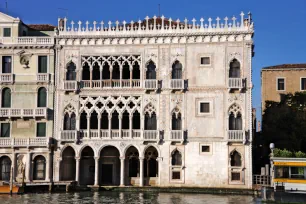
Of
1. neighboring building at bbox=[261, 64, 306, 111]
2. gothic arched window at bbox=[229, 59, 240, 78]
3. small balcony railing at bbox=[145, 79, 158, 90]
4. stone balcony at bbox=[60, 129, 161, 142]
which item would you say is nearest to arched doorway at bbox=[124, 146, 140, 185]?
stone balcony at bbox=[60, 129, 161, 142]

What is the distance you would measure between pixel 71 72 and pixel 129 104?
4251 mm

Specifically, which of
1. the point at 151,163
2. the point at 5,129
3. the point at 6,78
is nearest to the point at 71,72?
the point at 6,78

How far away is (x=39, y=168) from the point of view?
1319 inches

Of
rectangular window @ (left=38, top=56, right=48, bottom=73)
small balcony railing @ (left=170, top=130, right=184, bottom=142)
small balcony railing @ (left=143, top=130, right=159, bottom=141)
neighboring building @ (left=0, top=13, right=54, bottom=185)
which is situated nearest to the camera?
small balcony railing @ (left=170, top=130, right=184, bottom=142)

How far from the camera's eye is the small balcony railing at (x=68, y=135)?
32938 mm

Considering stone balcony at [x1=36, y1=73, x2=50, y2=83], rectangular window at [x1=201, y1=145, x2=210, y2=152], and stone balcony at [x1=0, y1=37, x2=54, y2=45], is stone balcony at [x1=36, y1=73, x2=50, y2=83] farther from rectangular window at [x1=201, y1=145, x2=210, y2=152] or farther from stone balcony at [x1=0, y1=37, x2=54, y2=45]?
rectangular window at [x1=201, y1=145, x2=210, y2=152]

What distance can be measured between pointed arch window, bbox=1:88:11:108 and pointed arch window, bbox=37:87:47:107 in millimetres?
1833

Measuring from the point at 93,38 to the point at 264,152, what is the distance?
14009 mm

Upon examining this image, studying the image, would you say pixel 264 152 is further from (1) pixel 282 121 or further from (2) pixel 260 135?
(1) pixel 282 121

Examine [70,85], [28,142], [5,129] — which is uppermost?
[70,85]

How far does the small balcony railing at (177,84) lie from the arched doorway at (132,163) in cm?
470

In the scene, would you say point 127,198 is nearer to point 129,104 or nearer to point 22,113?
point 129,104

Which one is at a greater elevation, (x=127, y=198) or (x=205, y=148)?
(x=205, y=148)

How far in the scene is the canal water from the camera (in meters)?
26.6
